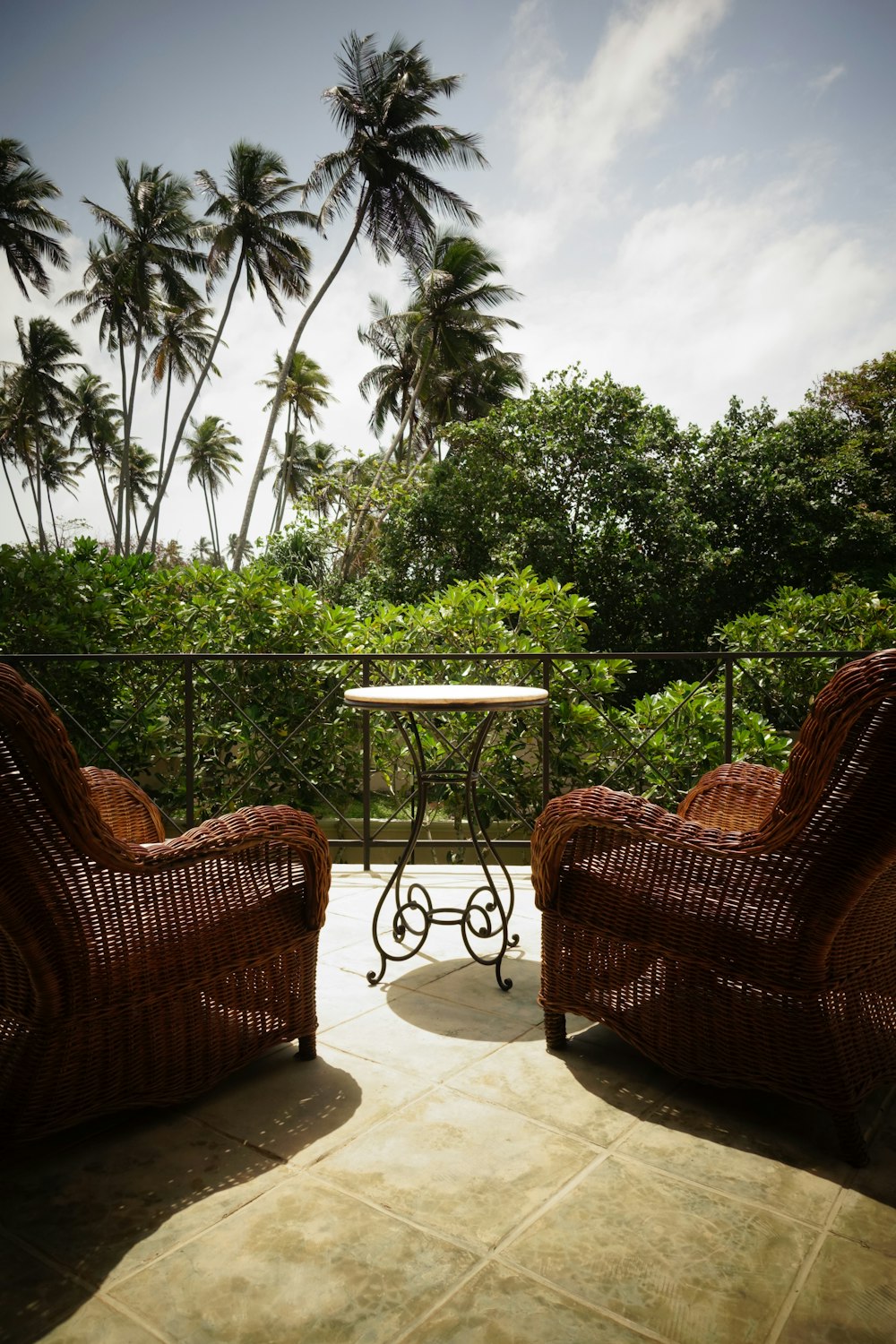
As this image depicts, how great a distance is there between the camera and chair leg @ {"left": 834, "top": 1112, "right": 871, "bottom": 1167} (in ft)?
4.72

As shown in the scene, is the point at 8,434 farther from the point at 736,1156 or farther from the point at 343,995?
the point at 736,1156

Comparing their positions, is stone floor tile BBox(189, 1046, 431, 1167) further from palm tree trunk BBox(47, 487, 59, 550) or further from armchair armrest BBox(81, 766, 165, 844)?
palm tree trunk BBox(47, 487, 59, 550)

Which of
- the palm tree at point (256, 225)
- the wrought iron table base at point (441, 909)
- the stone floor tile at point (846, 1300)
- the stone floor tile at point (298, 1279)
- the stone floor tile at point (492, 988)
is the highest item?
the palm tree at point (256, 225)

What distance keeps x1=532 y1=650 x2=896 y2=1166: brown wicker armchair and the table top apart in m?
0.39

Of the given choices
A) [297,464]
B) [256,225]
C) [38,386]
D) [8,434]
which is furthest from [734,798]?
[8,434]

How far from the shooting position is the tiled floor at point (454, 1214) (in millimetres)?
1090

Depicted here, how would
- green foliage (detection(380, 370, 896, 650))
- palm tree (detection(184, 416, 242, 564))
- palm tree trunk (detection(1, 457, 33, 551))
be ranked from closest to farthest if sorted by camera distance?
1. green foliage (detection(380, 370, 896, 650))
2. palm tree trunk (detection(1, 457, 33, 551))
3. palm tree (detection(184, 416, 242, 564))

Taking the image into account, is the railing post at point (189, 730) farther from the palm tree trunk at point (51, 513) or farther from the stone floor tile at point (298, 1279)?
the palm tree trunk at point (51, 513)

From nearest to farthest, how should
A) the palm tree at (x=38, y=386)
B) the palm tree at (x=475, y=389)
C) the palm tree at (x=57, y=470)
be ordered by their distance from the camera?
the palm tree at (x=475, y=389), the palm tree at (x=38, y=386), the palm tree at (x=57, y=470)

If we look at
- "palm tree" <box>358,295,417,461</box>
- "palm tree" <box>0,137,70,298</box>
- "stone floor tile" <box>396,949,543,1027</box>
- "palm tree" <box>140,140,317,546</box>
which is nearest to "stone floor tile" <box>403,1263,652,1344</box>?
"stone floor tile" <box>396,949,543,1027</box>

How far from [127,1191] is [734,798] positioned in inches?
67.7

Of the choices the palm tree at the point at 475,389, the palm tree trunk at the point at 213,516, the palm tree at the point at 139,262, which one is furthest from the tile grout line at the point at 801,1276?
the palm tree trunk at the point at 213,516

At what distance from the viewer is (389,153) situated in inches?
667

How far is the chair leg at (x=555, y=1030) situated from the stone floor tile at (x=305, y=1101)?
0.33 m
